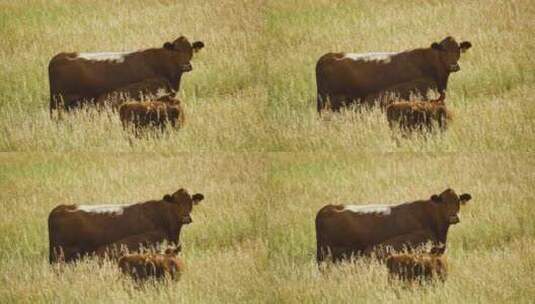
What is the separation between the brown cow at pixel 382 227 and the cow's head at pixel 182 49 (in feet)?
3.57

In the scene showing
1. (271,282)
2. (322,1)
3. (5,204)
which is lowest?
(271,282)

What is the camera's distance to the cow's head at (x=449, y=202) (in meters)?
7.42

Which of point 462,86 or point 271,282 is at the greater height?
point 462,86

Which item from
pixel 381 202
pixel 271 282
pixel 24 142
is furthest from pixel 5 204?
pixel 381 202

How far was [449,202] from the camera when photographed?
7.45 metres

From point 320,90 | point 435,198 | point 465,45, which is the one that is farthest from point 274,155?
point 465,45

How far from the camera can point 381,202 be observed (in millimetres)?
7477

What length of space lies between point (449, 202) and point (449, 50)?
32.3 inches

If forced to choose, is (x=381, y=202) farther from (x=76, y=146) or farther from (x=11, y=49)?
(x=11, y=49)

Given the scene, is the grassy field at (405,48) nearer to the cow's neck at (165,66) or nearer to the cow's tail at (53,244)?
the cow's neck at (165,66)

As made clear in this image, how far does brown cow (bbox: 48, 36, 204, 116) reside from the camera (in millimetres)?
7488

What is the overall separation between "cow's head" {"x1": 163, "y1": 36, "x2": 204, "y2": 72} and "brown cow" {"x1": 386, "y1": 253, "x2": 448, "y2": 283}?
1529 mm

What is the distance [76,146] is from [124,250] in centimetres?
61

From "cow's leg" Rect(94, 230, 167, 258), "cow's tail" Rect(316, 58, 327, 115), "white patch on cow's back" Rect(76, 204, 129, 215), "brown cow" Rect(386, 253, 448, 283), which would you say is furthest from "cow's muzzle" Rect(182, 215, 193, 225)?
"brown cow" Rect(386, 253, 448, 283)
